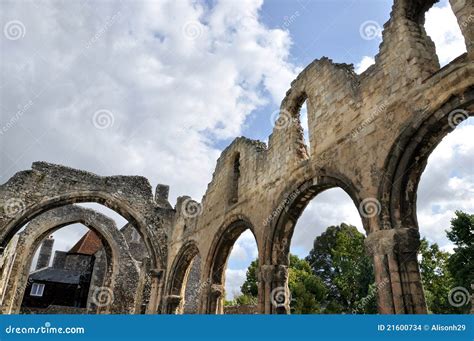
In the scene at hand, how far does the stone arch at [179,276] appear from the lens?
39.5 ft

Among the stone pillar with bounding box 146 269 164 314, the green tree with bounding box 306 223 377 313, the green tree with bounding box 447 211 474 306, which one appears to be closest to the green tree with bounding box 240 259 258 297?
the green tree with bounding box 306 223 377 313

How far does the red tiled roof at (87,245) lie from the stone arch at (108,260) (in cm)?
1175

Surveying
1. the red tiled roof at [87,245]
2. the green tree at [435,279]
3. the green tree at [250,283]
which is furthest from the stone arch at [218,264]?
the red tiled roof at [87,245]

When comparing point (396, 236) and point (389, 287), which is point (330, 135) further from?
point (389, 287)

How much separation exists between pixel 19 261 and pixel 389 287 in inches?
678

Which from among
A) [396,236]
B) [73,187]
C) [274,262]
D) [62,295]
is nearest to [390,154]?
[396,236]

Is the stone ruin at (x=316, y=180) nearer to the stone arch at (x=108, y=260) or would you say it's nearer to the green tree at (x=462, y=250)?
the stone arch at (x=108, y=260)

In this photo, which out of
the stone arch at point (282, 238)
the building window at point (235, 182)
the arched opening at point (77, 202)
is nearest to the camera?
the stone arch at point (282, 238)

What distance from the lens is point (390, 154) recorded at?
16.9 ft

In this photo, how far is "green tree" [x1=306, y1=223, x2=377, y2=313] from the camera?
78.7 feet

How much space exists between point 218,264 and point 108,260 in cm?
990

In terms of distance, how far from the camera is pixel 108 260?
59.1 feet

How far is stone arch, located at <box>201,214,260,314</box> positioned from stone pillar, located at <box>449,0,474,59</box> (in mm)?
6536

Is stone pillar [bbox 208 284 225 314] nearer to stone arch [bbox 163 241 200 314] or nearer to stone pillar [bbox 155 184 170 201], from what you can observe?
stone arch [bbox 163 241 200 314]
